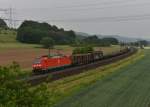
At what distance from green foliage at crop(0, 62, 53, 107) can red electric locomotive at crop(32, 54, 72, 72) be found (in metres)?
39.8

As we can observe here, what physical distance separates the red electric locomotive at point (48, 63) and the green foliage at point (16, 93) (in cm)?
3981

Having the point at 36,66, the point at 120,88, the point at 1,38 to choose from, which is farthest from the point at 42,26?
the point at 120,88

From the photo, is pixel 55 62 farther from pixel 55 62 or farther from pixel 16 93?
pixel 16 93

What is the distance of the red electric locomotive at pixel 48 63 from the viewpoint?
48844 mm

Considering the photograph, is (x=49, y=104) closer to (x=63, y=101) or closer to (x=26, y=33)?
(x=63, y=101)

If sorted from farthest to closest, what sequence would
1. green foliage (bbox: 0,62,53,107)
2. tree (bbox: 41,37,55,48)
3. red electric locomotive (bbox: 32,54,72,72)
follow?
tree (bbox: 41,37,55,48) → red electric locomotive (bbox: 32,54,72,72) → green foliage (bbox: 0,62,53,107)

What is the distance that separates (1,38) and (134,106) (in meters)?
124

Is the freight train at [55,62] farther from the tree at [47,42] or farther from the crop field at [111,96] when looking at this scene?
the tree at [47,42]

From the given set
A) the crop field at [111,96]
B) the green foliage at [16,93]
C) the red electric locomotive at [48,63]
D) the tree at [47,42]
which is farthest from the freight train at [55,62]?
the tree at [47,42]

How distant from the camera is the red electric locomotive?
48.8m

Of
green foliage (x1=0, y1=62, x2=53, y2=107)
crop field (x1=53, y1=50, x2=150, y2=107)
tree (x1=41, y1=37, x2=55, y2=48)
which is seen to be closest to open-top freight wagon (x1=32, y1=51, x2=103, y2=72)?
crop field (x1=53, y1=50, x2=150, y2=107)

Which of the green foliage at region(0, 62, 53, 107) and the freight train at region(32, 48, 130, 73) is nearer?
the green foliage at region(0, 62, 53, 107)

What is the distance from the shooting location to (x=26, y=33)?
452 feet

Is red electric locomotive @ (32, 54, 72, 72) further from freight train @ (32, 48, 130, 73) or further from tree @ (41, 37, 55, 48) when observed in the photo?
tree @ (41, 37, 55, 48)
